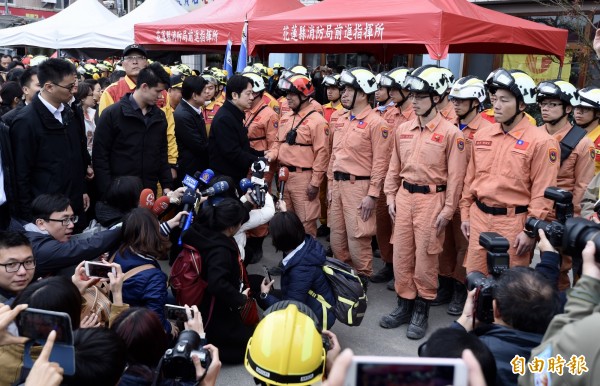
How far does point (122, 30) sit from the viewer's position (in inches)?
552

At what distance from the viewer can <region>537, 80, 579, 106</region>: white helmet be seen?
4.55 meters

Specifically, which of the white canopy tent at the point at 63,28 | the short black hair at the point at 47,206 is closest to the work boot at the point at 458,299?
the short black hair at the point at 47,206

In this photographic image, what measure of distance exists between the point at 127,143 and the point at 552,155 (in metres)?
3.42

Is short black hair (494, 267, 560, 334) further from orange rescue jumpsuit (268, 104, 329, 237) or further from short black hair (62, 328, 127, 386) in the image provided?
orange rescue jumpsuit (268, 104, 329, 237)

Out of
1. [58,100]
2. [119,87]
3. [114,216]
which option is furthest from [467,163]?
[119,87]

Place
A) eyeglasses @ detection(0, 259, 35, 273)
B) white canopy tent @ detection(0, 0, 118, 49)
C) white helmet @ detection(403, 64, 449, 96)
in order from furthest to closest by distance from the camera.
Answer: white canopy tent @ detection(0, 0, 118, 49), white helmet @ detection(403, 64, 449, 96), eyeglasses @ detection(0, 259, 35, 273)

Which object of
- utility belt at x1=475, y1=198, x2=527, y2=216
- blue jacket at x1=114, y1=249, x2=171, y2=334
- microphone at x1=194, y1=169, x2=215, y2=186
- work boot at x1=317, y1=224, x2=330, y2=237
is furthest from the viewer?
work boot at x1=317, y1=224, x2=330, y2=237

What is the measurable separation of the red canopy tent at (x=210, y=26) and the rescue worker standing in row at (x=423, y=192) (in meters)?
4.38

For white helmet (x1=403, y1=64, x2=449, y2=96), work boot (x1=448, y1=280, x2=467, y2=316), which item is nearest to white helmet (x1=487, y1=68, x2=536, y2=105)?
white helmet (x1=403, y1=64, x2=449, y2=96)

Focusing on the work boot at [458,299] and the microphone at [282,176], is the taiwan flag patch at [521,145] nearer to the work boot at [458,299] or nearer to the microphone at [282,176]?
the work boot at [458,299]

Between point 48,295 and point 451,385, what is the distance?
161 cm

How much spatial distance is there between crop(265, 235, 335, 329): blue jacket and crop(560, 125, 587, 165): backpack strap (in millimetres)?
2268

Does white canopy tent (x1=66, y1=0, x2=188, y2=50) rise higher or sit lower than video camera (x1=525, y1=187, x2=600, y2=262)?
higher

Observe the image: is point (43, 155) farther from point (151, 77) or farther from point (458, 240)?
point (458, 240)
